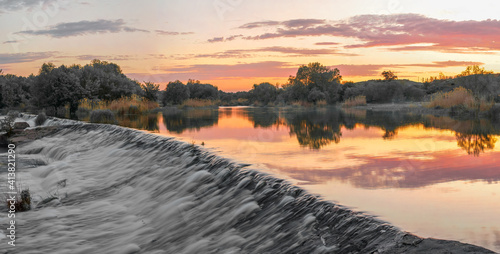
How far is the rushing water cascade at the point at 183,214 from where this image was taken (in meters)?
4.73

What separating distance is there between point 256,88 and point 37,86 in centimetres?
5187

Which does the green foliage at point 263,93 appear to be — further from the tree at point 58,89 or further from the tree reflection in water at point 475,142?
the tree reflection in water at point 475,142

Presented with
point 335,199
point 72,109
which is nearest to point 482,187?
point 335,199

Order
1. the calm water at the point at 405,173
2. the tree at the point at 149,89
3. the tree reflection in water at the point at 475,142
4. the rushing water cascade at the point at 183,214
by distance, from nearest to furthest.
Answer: the rushing water cascade at the point at 183,214 < the calm water at the point at 405,173 < the tree reflection in water at the point at 475,142 < the tree at the point at 149,89

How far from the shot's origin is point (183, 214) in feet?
23.3

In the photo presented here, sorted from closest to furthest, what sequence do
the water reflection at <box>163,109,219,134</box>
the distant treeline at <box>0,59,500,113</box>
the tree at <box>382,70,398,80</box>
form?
the water reflection at <box>163,109,219,134</box>
the distant treeline at <box>0,59,500,113</box>
the tree at <box>382,70,398,80</box>

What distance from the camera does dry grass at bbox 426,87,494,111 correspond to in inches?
922

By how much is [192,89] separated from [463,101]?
64.1m

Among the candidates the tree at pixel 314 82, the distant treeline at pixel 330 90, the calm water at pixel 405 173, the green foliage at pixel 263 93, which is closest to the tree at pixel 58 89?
the distant treeline at pixel 330 90

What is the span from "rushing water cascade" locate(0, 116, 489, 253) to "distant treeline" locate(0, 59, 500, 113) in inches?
1042

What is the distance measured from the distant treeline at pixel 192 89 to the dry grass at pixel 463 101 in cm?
220

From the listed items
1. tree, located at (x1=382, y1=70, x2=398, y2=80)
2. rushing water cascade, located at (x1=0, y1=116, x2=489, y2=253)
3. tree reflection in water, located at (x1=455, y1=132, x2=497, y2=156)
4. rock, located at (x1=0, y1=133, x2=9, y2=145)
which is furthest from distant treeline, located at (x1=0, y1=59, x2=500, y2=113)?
rushing water cascade, located at (x1=0, y1=116, x2=489, y2=253)

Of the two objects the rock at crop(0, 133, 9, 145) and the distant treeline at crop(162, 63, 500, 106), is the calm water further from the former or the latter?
the distant treeline at crop(162, 63, 500, 106)

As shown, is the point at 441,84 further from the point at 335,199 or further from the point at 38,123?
the point at 335,199
